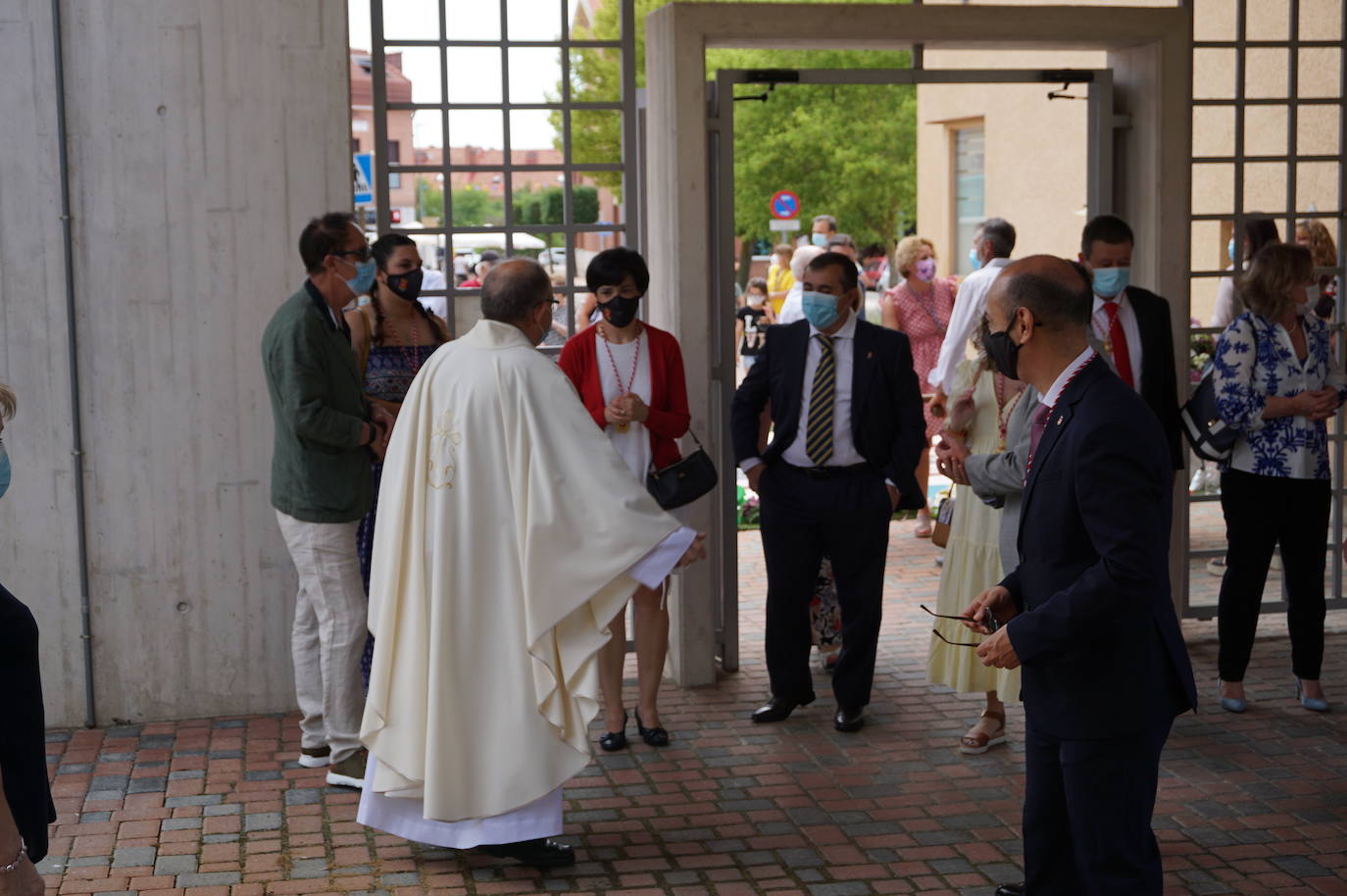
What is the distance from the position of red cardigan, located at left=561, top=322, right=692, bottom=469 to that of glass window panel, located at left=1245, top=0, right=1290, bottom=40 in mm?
3844

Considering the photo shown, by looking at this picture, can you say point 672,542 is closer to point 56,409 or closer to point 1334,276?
point 56,409

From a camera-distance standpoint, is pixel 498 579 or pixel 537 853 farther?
pixel 537 853

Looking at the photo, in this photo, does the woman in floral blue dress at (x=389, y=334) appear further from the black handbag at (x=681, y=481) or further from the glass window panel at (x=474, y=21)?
the glass window panel at (x=474, y=21)

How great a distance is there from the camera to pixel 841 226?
154 ft

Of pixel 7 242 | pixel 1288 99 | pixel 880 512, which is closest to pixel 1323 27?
pixel 1288 99

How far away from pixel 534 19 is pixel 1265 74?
3.95 meters

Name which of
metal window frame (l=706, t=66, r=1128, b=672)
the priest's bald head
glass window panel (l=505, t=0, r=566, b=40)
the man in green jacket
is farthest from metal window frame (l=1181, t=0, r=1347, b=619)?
the man in green jacket

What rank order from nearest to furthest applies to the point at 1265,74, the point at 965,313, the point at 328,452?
Result: 1. the point at 328,452
2. the point at 1265,74
3. the point at 965,313

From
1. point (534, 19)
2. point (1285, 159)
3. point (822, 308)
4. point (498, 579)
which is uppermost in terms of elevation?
point (534, 19)

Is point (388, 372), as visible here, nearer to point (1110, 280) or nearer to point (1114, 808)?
point (1110, 280)

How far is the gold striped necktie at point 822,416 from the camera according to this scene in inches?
269

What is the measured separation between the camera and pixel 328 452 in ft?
20.3

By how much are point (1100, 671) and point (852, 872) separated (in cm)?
181

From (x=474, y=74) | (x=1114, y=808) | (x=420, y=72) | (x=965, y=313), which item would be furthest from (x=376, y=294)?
(x=1114, y=808)
